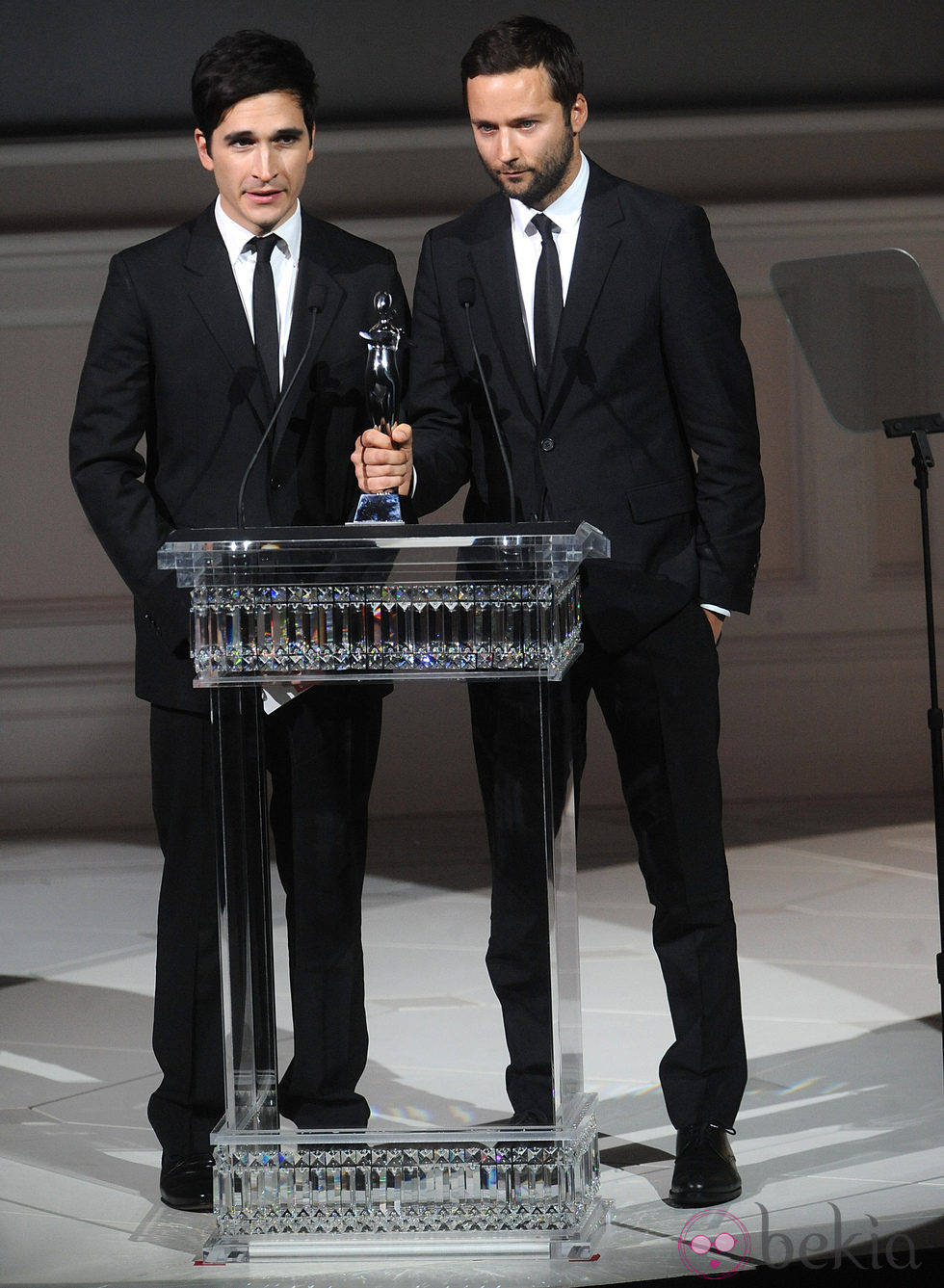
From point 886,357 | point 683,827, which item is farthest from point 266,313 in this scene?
point 886,357

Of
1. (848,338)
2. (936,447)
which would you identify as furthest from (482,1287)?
(936,447)

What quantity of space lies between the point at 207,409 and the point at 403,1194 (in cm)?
105

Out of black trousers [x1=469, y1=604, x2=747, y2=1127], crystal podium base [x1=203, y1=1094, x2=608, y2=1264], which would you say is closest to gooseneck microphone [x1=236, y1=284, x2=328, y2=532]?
black trousers [x1=469, y1=604, x2=747, y2=1127]

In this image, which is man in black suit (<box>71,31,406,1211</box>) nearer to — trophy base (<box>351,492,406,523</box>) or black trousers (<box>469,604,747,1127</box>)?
trophy base (<box>351,492,406,523</box>)

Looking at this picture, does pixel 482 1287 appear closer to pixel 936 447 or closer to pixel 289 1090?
pixel 289 1090

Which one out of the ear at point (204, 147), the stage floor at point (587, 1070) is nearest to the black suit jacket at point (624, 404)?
the ear at point (204, 147)

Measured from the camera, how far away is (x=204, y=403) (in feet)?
7.74

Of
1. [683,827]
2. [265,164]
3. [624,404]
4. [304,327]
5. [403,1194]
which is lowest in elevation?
[403,1194]

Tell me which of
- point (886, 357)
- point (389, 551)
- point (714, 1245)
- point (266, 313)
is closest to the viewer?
point (389, 551)

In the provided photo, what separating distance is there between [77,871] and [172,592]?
2687 millimetres

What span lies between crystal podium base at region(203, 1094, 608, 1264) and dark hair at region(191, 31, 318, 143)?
1.32 metres

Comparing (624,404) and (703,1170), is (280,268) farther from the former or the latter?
(703,1170)

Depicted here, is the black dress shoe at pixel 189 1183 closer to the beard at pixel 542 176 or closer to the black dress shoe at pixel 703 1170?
the black dress shoe at pixel 703 1170

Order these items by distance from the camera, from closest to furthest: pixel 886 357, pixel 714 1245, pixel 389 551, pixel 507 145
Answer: pixel 389 551 < pixel 714 1245 < pixel 507 145 < pixel 886 357
